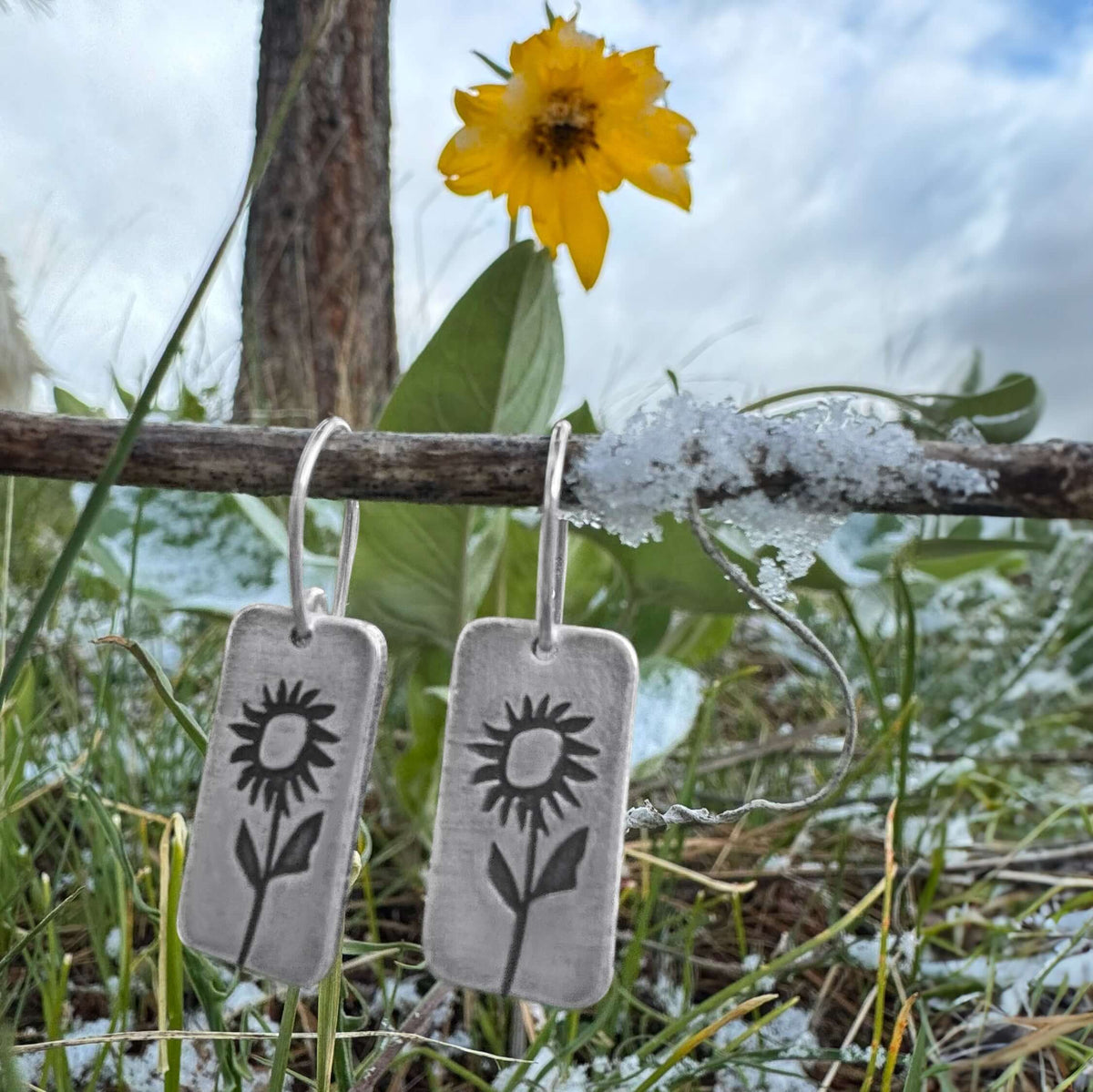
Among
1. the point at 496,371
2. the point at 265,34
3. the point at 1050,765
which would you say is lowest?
the point at 1050,765

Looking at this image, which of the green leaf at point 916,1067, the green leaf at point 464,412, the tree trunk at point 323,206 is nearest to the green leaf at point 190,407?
the green leaf at point 464,412

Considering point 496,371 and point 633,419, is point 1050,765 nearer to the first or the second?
point 496,371

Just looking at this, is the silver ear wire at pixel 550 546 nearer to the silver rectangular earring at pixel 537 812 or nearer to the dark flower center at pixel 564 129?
the silver rectangular earring at pixel 537 812

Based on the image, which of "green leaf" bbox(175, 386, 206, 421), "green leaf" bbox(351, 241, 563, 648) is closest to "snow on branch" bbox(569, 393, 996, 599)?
"green leaf" bbox(351, 241, 563, 648)

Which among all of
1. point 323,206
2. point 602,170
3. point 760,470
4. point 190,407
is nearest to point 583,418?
point 602,170

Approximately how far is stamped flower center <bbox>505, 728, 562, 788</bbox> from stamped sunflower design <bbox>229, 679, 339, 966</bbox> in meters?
0.08

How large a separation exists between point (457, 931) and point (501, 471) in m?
0.22

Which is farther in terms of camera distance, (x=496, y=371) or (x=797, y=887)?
(x=797, y=887)

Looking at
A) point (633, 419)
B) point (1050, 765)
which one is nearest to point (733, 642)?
point (1050, 765)

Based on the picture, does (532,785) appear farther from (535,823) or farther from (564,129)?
(564,129)

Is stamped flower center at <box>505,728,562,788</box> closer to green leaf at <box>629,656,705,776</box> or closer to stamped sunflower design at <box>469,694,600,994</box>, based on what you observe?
stamped sunflower design at <box>469,694,600,994</box>

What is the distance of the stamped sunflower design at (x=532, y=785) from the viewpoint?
15.9 inches

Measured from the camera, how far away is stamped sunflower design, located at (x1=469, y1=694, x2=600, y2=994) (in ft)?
1.32

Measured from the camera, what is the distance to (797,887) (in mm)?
1064
